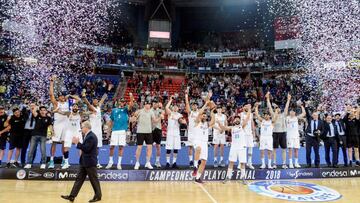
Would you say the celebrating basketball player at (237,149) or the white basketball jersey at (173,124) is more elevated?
the white basketball jersey at (173,124)

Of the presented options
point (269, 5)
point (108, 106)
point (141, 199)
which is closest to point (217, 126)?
point (141, 199)

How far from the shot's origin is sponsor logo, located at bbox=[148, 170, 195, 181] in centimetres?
1039

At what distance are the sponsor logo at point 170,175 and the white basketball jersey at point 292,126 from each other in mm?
A: 4275

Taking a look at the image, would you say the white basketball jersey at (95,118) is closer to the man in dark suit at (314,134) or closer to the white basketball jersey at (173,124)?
the white basketball jersey at (173,124)

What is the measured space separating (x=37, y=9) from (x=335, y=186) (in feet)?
77.9

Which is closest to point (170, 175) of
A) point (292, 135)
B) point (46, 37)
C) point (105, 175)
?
point (105, 175)

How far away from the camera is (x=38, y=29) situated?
96.7 feet

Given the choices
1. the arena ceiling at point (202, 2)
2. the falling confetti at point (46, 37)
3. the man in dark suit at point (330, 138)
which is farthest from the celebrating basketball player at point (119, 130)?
the arena ceiling at point (202, 2)

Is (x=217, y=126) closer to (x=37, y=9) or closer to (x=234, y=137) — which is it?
(x=234, y=137)

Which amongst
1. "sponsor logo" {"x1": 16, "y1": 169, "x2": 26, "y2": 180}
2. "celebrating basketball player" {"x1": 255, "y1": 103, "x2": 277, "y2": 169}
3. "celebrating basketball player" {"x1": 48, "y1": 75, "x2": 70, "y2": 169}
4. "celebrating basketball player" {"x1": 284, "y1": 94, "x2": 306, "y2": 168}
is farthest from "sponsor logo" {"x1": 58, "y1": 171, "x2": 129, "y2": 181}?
"celebrating basketball player" {"x1": 284, "y1": 94, "x2": 306, "y2": 168}

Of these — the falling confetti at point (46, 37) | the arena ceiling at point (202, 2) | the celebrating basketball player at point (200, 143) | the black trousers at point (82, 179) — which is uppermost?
the arena ceiling at point (202, 2)

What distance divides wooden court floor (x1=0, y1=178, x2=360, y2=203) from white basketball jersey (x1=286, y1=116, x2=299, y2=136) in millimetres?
2102

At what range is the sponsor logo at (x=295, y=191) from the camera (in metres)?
8.40

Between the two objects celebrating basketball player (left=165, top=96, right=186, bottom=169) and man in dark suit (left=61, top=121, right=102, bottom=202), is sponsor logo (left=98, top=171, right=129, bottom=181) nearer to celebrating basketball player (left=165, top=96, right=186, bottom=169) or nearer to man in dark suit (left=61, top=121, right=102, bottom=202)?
celebrating basketball player (left=165, top=96, right=186, bottom=169)
